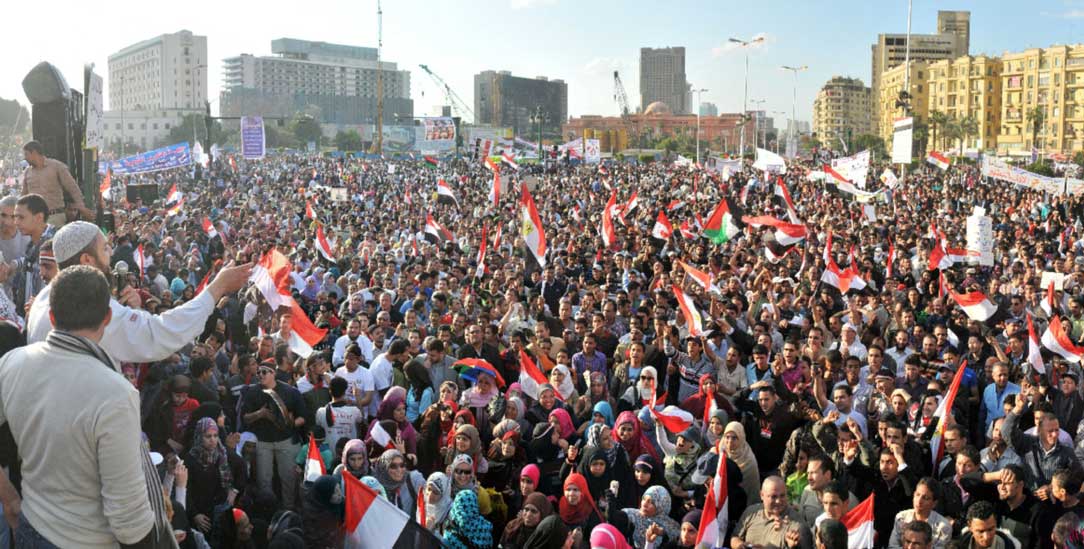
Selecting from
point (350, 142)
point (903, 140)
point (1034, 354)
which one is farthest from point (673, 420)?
point (350, 142)

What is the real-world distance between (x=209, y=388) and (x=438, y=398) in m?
1.78

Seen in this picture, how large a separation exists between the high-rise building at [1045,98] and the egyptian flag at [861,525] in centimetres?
11122

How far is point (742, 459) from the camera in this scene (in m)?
6.23

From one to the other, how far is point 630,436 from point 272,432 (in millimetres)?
2497

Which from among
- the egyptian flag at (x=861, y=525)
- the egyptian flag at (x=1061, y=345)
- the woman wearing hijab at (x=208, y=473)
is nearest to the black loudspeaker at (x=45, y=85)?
the woman wearing hijab at (x=208, y=473)

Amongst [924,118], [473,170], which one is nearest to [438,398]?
[473,170]

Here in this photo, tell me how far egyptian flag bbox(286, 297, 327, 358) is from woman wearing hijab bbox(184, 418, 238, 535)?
Answer: 220 centimetres

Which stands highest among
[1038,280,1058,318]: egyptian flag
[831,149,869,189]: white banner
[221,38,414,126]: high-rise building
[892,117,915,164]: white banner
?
[221,38,414,126]: high-rise building

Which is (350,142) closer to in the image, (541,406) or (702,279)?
(702,279)

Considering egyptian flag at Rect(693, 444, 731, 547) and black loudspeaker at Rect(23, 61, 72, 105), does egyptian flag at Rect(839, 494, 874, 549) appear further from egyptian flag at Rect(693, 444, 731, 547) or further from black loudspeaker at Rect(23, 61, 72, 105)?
black loudspeaker at Rect(23, 61, 72, 105)

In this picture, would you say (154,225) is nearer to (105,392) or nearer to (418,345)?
(418,345)

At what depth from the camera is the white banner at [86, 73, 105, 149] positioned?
9.59 meters

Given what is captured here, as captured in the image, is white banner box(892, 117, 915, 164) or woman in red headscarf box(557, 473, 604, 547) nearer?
woman in red headscarf box(557, 473, 604, 547)

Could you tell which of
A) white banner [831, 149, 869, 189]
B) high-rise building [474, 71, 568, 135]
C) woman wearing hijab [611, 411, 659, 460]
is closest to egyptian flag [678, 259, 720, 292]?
woman wearing hijab [611, 411, 659, 460]
